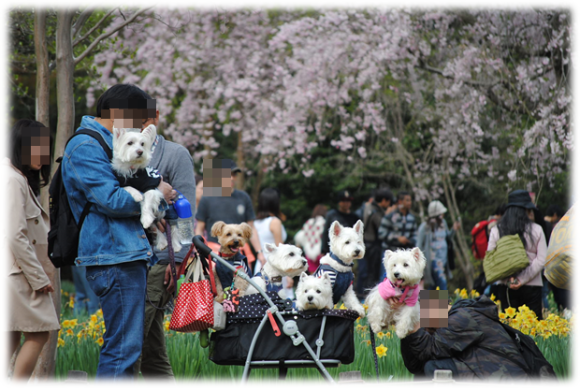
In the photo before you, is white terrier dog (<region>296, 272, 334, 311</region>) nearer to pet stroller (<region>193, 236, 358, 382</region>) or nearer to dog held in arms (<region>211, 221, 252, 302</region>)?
pet stroller (<region>193, 236, 358, 382</region>)

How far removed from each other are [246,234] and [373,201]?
5.94 metres

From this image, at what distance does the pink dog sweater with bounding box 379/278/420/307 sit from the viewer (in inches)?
149

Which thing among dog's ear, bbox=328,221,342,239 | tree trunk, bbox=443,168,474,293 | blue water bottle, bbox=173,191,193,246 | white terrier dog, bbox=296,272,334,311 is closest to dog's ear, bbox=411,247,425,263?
dog's ear, bbox=328,221,342,239

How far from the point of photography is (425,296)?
3760 mm

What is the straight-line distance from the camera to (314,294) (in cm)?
348

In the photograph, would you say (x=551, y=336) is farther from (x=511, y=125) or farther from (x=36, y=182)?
(x=511, y=125)

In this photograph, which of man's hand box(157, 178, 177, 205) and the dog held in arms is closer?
man's hand box(157, 178, 177, 205)

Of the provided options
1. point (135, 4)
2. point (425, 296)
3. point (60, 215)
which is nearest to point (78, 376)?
point (60, 215)

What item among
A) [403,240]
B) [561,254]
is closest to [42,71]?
[561,254]

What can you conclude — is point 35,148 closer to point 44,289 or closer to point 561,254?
point 44,289

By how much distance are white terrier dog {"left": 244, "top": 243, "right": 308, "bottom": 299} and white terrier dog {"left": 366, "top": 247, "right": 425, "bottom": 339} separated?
49 centimetres

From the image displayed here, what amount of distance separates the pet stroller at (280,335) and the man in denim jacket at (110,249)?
0.46 metres

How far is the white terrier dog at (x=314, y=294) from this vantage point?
137 inches

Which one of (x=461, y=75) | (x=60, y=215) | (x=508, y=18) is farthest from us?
(x=461, y=75)
